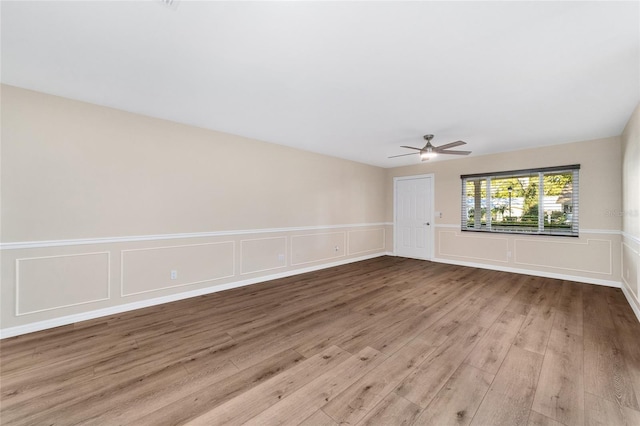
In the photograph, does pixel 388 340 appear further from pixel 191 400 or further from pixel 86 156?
pixel 86 156

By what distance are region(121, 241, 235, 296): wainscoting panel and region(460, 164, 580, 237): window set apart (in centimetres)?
514

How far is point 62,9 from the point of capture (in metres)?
1.61

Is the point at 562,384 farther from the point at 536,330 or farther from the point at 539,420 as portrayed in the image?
the point at 536,330

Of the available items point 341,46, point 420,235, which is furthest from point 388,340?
point 420,235

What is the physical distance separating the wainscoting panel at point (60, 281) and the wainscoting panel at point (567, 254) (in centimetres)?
684

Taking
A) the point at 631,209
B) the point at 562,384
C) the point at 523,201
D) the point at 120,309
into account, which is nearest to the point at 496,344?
the point at 562,384

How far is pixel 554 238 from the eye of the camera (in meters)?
4.69

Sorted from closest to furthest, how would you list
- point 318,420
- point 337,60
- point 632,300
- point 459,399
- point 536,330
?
1. point 318,420
2. point 459,399
3. point 337,60
4. point 536,330
5. point 632,300

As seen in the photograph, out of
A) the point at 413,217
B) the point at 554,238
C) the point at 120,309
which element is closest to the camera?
the point at 120,309

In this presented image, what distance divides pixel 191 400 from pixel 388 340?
1703 millimetres

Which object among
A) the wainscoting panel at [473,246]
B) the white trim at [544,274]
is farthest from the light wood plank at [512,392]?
the wainscoting panel at [473,246]

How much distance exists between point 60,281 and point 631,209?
6.99 metres

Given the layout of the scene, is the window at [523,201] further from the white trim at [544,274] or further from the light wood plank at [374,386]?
the light wood plank at [374,386]

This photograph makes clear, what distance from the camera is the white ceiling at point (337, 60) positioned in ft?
5.35
